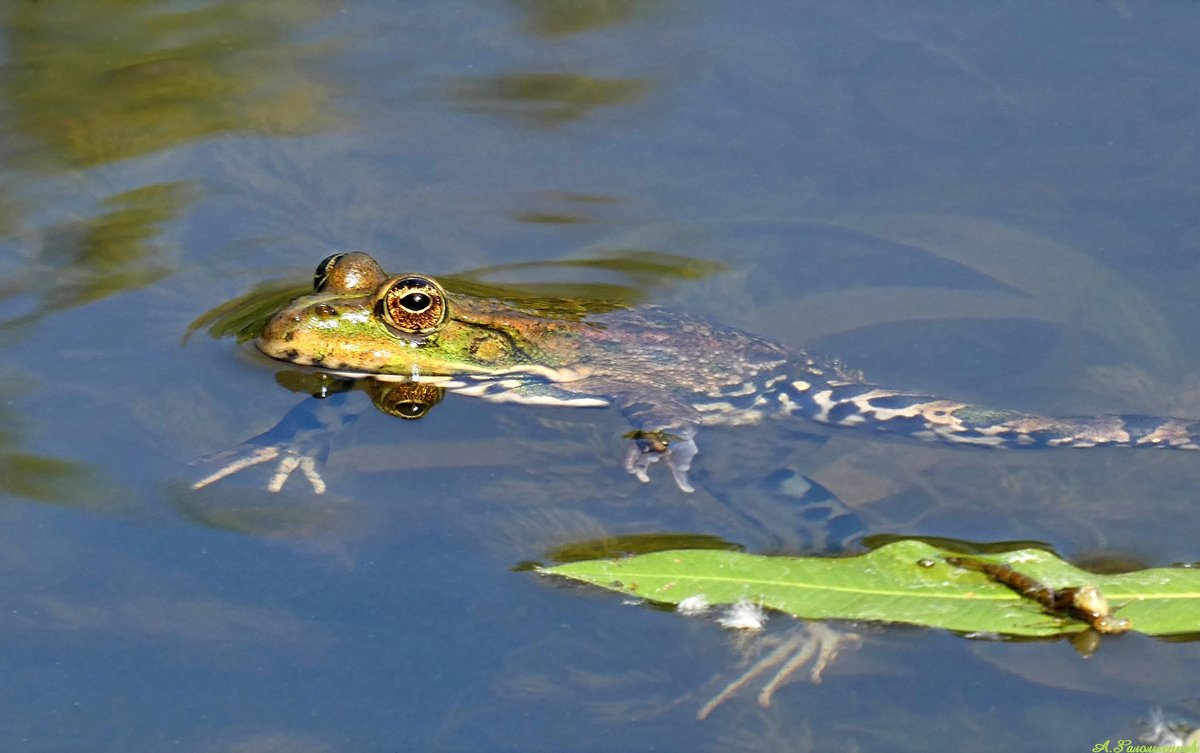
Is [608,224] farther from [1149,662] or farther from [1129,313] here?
[1149,662]

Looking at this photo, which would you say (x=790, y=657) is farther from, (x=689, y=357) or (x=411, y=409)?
(x=411, y=409)

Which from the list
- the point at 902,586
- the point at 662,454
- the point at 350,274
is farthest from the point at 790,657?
the point at 350,274

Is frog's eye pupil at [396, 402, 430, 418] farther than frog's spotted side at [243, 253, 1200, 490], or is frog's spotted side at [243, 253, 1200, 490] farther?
frog's eye pupil at [396, 402, 430, 418]

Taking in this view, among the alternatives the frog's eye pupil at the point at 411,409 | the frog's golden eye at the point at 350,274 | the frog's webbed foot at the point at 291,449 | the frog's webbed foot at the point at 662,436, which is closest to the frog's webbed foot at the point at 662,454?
the frog's webbed foot at the point at 662,436

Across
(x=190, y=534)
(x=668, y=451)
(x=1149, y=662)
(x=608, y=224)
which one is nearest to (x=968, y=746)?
(x=1149, y=662)

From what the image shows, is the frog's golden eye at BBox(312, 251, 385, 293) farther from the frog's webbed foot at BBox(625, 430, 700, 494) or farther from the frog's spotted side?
the frog's webbed foot at BBox(625, 430, 700, 494)

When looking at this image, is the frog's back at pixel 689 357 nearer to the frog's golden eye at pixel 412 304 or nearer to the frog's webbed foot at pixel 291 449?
the frog's golden eye at pixel 412 304

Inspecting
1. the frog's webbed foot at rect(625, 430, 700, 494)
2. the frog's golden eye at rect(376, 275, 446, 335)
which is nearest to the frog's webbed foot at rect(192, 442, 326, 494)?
the frog's golden eye at rect(376, 275, 446, 335)
